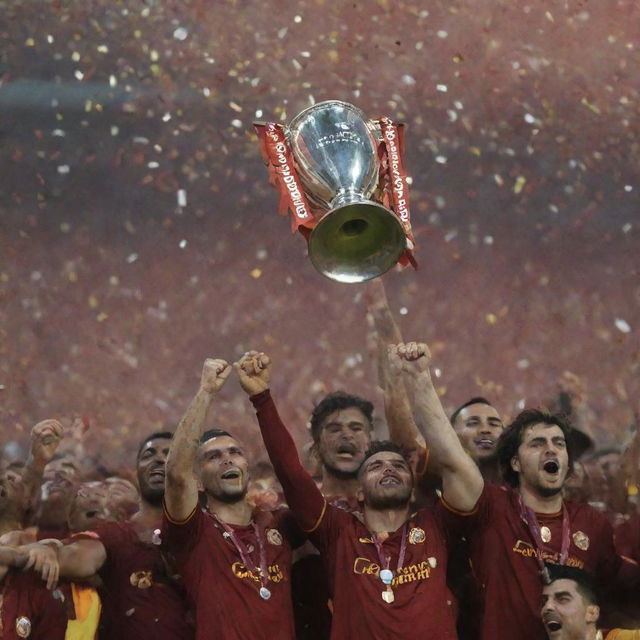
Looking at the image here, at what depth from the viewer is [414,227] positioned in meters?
5.88

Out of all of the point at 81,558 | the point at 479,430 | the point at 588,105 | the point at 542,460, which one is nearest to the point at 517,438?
the point at 542,460

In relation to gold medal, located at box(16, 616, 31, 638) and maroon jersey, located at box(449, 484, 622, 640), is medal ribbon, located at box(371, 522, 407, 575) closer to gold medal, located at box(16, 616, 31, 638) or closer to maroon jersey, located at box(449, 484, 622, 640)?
maroon jersey, located at box(449, 484, 622, 640)

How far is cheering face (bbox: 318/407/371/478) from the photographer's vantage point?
379 cm

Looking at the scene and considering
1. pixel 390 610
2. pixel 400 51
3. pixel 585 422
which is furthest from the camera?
pixel 400 51

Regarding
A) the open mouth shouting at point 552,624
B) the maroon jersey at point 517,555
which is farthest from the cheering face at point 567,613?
the maroon jersey at point 517,555

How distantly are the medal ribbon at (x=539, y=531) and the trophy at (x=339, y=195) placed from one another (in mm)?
799

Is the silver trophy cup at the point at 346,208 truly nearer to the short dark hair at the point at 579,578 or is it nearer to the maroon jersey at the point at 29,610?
the short dark hair at the point at 579,578

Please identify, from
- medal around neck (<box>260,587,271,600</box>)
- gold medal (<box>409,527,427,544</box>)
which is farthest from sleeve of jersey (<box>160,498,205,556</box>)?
gold medal (<box>409,527,427,544</box>)

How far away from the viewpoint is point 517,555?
3469 mm

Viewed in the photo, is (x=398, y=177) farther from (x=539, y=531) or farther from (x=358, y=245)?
(x=539, y=531)

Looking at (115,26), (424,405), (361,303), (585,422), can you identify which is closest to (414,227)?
(361,303)

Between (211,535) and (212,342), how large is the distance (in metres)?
2.27

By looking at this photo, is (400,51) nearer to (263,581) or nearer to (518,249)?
(518,249)

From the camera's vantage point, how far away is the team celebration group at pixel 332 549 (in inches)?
131
